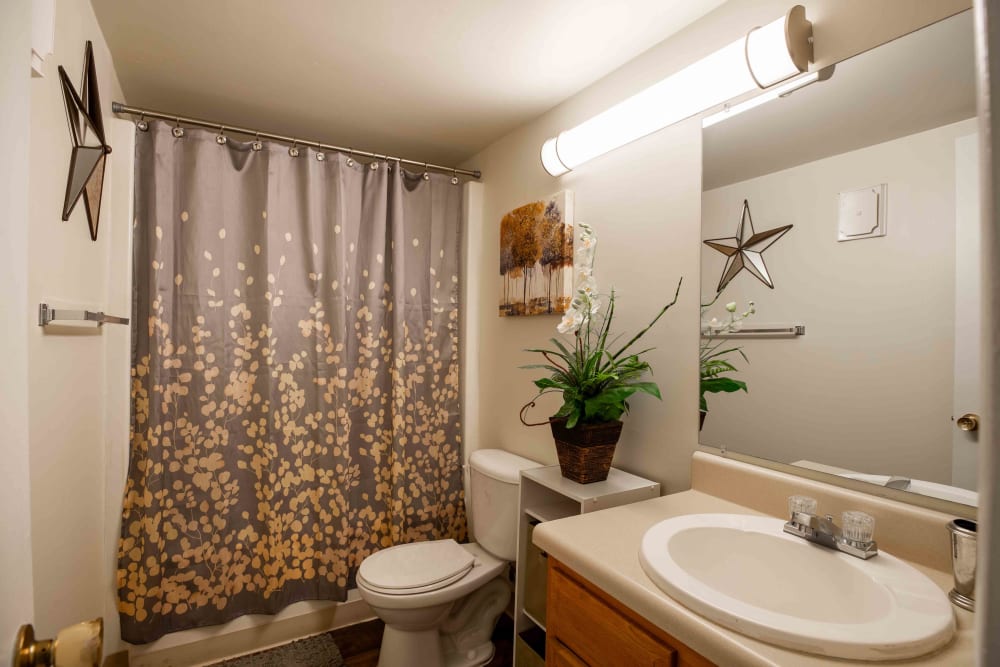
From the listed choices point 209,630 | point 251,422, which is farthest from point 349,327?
point 209,630

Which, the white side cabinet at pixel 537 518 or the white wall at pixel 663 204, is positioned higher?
the white wall at pixel 663 204

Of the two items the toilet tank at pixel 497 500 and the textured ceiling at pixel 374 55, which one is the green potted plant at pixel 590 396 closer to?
the toilet tank at pixel 497 500

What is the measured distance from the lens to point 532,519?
5.32ft

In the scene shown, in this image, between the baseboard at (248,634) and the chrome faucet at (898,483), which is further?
the baseboard at (248,634)

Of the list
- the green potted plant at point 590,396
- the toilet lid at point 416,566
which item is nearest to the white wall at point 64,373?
the toilet lid at point 416,566

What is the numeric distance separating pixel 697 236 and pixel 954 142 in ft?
1.87

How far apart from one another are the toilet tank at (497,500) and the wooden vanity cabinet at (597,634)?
26.3 inches

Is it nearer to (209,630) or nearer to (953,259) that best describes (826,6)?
(953,259)

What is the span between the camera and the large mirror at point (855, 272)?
0.95 meters

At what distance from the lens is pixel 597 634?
0.99m

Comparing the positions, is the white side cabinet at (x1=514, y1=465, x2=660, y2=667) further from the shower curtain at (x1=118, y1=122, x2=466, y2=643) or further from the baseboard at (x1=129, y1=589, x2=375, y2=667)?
the baseboard at (x1=129, y1=589, x2=375, y2=667)

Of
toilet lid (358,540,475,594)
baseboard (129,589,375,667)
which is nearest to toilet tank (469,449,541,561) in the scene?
toilet lid (358,540,475,594)

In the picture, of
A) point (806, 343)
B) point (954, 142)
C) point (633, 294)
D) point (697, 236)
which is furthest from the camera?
point (633, 294)

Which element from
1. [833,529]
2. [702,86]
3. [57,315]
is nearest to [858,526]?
[833,529]
